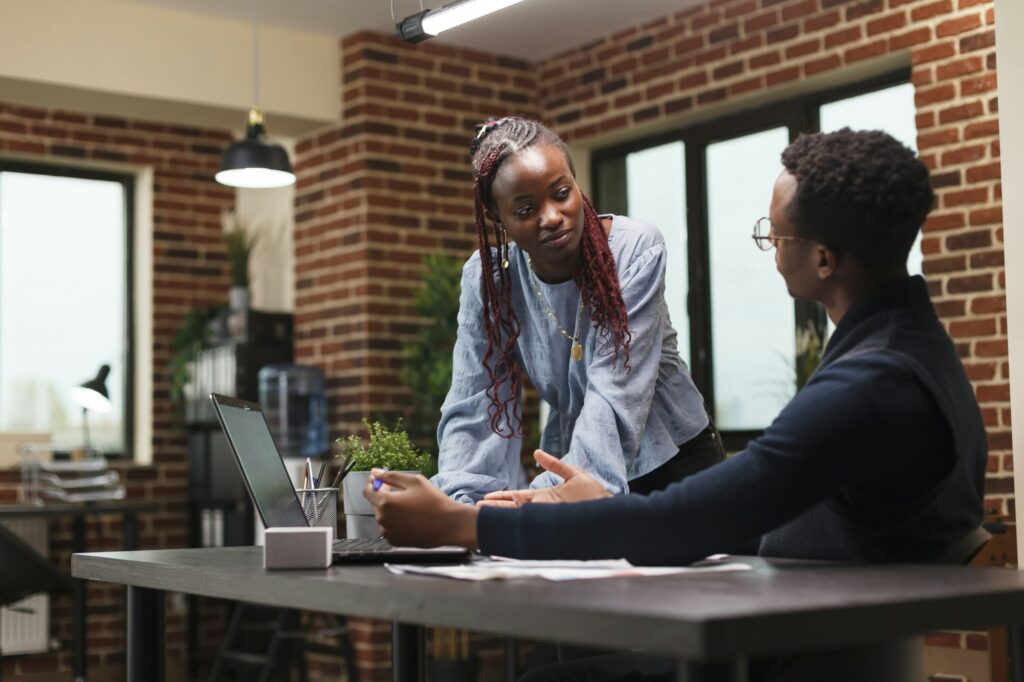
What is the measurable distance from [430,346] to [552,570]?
4.21 metres

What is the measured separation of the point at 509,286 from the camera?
2.26 metres

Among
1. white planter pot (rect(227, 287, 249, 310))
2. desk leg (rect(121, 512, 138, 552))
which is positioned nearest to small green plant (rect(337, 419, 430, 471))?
desk leg (rect(121, 512, 138, 552))

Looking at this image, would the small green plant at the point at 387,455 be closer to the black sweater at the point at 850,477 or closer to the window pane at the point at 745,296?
the black sweater at the point at 850,477

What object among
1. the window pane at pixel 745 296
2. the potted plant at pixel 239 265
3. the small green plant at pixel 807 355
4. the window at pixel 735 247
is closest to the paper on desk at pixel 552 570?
the small green plant at pixel 807 355

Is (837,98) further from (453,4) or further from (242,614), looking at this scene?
(242,614)

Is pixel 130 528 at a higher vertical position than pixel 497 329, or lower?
lower

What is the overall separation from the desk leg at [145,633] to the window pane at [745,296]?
3.67 metres

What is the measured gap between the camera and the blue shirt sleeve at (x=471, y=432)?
2043 millimetres

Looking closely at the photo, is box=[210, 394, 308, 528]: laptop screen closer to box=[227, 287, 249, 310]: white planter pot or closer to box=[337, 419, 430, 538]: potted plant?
box=[337, 419, 430, 538]: potted plant

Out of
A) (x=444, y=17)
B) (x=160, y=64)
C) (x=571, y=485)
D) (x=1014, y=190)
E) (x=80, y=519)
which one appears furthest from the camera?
(x=80, y=519)

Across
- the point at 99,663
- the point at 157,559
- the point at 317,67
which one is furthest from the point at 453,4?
the point at 99,663

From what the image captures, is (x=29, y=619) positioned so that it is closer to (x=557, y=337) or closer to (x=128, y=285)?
(x=128, y=285)

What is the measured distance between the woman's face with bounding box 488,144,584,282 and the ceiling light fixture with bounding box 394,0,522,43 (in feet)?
6.32

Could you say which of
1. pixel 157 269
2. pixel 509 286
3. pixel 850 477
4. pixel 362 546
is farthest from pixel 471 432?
pixel 157 269
